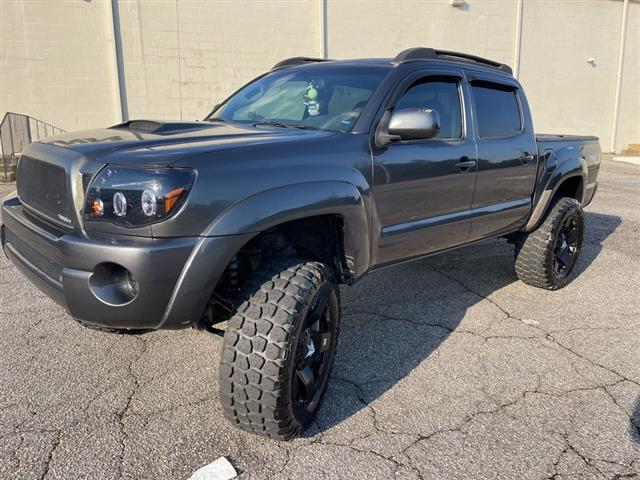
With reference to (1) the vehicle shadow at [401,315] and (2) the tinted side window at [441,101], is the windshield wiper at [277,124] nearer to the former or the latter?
(2) the tinted side window at [441,101]

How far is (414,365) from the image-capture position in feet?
11.0

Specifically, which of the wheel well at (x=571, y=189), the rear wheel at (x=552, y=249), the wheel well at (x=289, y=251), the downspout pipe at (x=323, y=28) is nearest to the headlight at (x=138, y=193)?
the wheel well at (x=289, y=251)

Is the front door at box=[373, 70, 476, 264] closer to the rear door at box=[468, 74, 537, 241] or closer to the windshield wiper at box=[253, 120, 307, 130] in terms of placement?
the rear door at box=[468, 74, 537, 241]

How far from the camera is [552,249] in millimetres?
4738

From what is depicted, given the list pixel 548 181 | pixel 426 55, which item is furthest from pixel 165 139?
pixel 548 181

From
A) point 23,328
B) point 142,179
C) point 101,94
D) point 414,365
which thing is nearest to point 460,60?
point 414,365

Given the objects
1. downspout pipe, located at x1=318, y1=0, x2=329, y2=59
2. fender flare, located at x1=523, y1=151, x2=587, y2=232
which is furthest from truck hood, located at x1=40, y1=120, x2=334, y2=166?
downspout pipe, located at x1=318, y1=0, x2=329, y2=59

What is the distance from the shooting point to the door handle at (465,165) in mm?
3607

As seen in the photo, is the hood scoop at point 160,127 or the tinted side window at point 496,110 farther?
the tinted side window at point 496,110

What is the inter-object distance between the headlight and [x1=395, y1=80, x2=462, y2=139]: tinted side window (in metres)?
1.72

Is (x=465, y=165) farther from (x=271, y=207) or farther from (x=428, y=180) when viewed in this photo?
(x=271, y=207)

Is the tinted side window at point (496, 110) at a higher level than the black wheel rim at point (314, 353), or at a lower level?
higher

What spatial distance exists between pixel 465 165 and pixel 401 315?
129 centimetres

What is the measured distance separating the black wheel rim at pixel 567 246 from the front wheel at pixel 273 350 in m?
3.22
